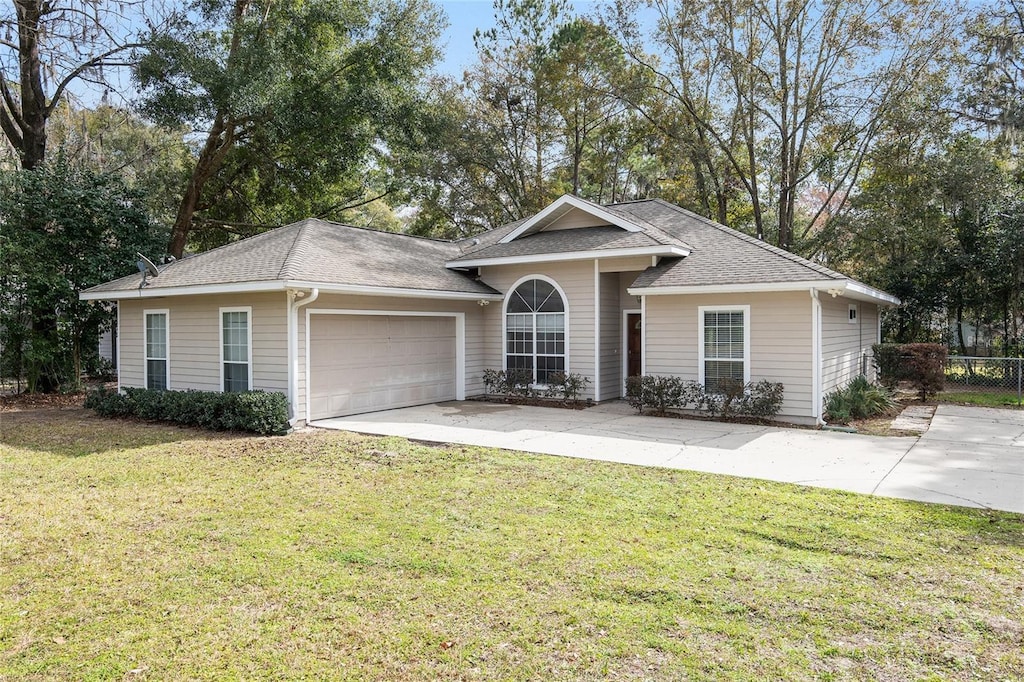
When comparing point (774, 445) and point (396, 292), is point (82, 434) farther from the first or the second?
point (774, 445)

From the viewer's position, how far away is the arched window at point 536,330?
44.7 feet

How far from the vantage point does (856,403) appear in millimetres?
11680

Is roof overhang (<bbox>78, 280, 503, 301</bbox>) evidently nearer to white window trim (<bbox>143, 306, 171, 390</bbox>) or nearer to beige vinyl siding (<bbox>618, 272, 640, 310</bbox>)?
white window trim (<bbox>143, 306, 171, 390</bbox>)

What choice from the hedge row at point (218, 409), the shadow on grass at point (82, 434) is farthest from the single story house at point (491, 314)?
the shadow on grass at point (82, 434)

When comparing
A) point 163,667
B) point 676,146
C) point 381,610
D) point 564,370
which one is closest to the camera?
point 163,667

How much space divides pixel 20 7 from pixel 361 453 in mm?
13758

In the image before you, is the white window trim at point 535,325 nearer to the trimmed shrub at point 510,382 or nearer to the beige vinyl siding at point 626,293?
the trimmed shrub at point 510,382

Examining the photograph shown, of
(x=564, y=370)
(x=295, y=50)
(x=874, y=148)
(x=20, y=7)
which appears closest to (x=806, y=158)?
(x=874, y=148)

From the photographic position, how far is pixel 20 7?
13.9 m

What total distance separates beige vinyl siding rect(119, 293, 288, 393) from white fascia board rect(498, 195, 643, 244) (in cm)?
627

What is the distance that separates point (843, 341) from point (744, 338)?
317cm

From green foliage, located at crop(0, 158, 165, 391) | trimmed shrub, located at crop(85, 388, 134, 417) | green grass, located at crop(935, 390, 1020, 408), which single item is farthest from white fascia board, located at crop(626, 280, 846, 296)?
green foliage, located at crop(0, 158, 165, 391)

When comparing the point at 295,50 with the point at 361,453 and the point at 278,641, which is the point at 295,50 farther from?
the point at 278,641

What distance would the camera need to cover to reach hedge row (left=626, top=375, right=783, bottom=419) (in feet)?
35.5
